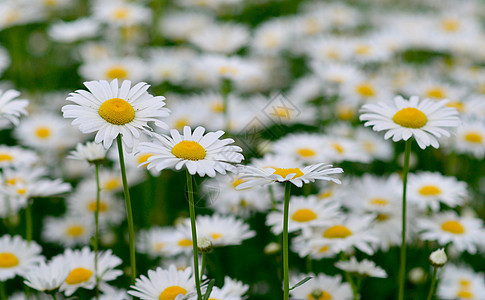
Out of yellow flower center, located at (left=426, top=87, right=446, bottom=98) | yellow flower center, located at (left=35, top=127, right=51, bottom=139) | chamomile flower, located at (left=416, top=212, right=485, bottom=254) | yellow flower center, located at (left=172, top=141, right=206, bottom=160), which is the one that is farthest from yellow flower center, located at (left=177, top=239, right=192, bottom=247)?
yellow flower center, located at (left=426, top=87, right=446, bottom=98)

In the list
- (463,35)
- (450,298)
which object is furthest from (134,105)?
(463,35)

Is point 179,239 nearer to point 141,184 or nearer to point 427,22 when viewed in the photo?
point 141,184

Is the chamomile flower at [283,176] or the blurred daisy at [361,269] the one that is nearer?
the chamomile flower at [283,176]

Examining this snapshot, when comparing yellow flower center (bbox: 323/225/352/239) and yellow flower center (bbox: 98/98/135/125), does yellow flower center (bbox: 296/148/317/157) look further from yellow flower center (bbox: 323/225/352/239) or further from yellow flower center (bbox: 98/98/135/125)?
yellow flower center (bbox: 98/98/135/125)

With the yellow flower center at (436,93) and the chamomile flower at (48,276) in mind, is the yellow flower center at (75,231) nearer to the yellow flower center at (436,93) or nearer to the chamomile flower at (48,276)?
the chamomile flower at (48,276)

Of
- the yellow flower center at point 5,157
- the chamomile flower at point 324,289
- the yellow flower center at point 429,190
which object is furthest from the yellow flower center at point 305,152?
the yellow flower center at point 5,157

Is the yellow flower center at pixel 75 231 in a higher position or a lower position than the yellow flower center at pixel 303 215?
higher
